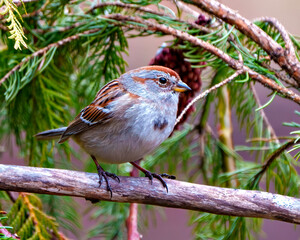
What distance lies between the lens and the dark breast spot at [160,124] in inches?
74.4

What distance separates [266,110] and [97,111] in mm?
3786

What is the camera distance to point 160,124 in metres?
1.90

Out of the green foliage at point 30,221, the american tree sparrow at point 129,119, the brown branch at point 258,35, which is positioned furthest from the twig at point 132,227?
the brown branch at point 258,35

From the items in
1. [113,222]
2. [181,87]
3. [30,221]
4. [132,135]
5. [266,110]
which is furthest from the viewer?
[266,110]

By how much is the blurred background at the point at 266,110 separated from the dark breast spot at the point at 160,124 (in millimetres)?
1644

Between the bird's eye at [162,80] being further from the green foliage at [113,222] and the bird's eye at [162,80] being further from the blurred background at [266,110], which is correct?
the blurred background at [266,110]

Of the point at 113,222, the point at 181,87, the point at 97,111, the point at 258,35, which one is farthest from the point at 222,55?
the point at 113,222

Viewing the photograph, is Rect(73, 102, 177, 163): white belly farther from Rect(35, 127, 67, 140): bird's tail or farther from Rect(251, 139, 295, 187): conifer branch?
Rect(251, 139, 295, 187): conifer branch

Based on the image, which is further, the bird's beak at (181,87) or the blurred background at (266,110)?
the blurred background at (266,110)

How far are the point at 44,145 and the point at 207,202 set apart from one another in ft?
2.75

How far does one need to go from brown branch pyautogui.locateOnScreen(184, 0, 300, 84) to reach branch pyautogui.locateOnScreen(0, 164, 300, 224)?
1.47 ft

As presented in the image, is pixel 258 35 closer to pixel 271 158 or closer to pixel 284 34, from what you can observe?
pixel 284 34

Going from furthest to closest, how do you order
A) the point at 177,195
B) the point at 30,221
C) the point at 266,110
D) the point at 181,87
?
the point at 266,110
the point at 181,87
the point at 30,221
the point at 177,195

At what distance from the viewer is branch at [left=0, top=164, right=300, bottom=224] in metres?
1.54
